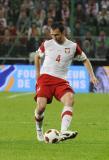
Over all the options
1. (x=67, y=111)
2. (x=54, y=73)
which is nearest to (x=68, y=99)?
(x=67, y=111)

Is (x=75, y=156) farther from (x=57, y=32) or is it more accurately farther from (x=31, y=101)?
(x=31, y=101)

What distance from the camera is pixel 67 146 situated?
11211 mm

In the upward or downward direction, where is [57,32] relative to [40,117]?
upward

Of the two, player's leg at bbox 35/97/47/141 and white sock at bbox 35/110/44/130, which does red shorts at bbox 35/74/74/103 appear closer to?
player's leg at bbox 35/97/47/141

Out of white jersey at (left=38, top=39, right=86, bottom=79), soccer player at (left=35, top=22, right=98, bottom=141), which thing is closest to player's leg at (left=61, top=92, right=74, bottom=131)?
soccer player at (left=35, top=22, right=98, bottom=141)

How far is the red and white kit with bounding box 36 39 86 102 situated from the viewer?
38.9ft

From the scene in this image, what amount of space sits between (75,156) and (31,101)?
13.9 meters

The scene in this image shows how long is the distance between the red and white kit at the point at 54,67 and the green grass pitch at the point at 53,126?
91cm

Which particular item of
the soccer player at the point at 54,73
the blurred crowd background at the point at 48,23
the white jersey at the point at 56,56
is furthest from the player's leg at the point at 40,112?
the blurred crowd background at the point at 48,23

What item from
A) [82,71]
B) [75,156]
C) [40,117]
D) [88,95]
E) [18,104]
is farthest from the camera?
[82,71]

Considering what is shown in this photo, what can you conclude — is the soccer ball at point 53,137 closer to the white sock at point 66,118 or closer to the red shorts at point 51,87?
the white sock at point 66,118

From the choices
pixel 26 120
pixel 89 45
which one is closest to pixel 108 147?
pixel 26 120

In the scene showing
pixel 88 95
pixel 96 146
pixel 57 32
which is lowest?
pixel 88 95

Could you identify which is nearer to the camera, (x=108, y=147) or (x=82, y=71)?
(x=108, y=147)
